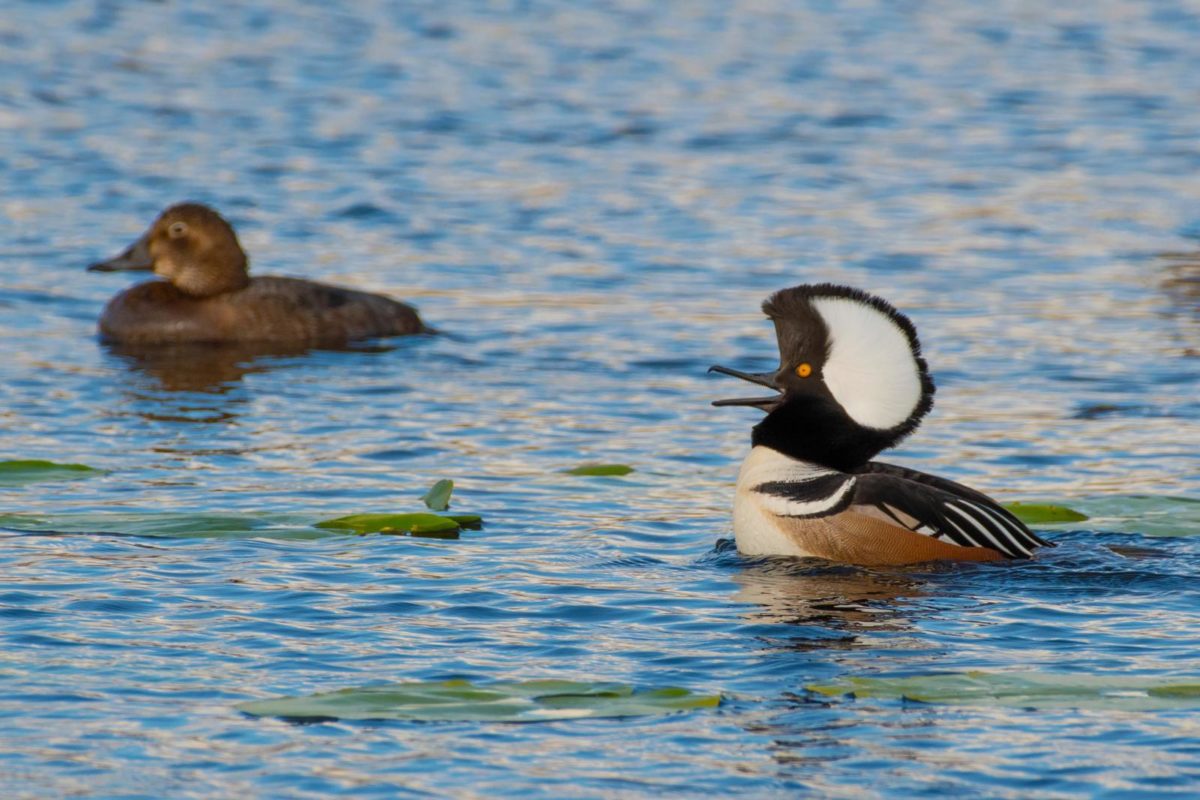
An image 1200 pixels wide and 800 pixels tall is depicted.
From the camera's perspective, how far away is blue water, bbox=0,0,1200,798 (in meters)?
6.77

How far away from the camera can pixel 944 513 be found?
8867mm

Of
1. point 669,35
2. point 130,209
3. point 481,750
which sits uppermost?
point 669,35

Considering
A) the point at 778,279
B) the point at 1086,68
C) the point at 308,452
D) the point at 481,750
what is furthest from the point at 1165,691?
the point at 1086,68

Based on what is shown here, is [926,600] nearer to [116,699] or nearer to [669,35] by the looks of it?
[116,699]

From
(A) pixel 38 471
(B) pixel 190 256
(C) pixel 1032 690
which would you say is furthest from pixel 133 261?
(C) pixel 1032 690

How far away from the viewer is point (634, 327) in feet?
48.4

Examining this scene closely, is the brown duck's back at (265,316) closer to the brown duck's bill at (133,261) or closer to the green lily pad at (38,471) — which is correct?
the brown duck's bill at (133,261)

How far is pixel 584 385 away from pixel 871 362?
4.34 metres

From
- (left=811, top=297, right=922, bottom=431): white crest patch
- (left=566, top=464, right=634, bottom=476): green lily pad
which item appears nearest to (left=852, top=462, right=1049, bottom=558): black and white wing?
(left=811, top=297, right=922, bottom=431): white crest patch

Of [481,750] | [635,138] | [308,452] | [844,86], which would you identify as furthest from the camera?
[844,86]

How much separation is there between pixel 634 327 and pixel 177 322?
3373 mm

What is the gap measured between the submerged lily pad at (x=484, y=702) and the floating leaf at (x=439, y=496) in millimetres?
2822

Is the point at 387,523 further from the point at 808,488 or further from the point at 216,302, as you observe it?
the point at 216,302

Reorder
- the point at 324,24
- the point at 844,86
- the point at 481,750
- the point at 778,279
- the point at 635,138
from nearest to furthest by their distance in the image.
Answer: the point at 481,750 < the point at 778,279 < the point at 635,138 < the point at 844,86 < the point at 324,24
